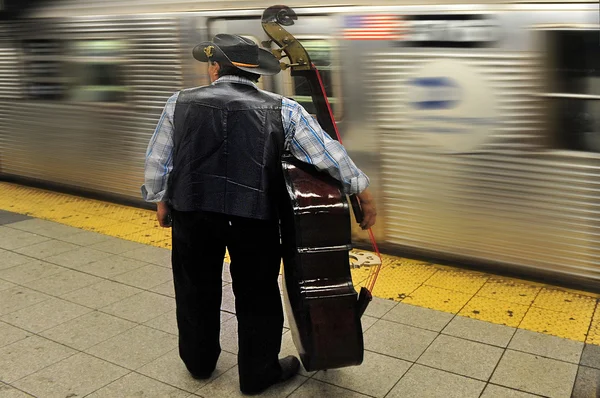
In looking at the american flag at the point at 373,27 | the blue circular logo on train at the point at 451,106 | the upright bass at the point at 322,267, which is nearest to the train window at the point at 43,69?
the american flag at the point at 373,27

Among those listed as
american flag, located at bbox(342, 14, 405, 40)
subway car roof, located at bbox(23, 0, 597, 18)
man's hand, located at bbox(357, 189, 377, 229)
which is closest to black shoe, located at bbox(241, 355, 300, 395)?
man's hand, located at bbox(357, 189, 377, 229)

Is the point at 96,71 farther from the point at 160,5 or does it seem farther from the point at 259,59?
the point at 259,59

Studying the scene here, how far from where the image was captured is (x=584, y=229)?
4117 mm

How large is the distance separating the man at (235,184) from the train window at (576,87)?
5.94 ft

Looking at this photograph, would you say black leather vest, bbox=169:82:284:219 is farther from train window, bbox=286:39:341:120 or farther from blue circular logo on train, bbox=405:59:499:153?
train window, bbox=286:39:341:120

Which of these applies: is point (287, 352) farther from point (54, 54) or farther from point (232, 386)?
point (54, 54)

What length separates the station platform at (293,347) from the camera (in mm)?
3164

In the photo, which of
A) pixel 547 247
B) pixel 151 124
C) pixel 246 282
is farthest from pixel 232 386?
pixel 151 124

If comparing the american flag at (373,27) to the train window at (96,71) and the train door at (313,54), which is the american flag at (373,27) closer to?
the train door at (313,54)

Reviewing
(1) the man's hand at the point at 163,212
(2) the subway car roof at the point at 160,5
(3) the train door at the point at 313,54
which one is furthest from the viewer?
(3) the train door at the point at 313,54

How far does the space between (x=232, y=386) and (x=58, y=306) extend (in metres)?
1.68

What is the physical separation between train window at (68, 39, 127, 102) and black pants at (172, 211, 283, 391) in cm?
381

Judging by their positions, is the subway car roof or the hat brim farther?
the subway car roof

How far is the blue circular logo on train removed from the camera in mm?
4305
